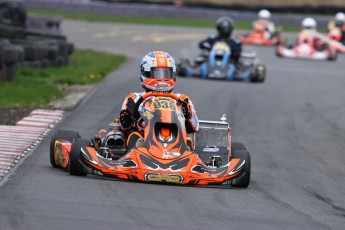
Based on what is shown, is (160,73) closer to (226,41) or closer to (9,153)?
(9,153)

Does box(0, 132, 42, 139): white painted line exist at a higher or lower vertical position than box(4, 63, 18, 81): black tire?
higher

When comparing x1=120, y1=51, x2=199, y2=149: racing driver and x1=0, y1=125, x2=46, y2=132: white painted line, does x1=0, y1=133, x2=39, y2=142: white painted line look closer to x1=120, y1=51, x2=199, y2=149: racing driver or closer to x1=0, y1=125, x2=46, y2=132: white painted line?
x1=0, y1=125, x2=46, y2=132: white painted line

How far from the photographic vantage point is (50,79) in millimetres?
18406

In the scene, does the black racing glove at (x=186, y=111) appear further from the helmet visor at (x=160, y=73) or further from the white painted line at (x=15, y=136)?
the white painted line at (x=15, y=136)

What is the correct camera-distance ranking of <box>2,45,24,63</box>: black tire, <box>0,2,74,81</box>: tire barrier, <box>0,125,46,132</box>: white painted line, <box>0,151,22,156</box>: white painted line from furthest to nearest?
<box>0,2,74,81</box>: tire barrier
<box>2,45,24,63</box>: black tire
<box>0,125,46,132</box>: white painted line
<box>0,151,22,156</box>: white painted line

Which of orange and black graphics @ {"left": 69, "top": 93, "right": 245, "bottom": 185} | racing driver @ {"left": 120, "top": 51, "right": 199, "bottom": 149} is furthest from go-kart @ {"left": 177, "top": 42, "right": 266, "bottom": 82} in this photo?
orange and black graphics @ {"left": 69, "top": 93, "right": 245, "bottom": 185}

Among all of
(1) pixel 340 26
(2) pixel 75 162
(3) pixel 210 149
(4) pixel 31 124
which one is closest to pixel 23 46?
(4) pixel 31 124

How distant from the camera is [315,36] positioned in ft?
97.5

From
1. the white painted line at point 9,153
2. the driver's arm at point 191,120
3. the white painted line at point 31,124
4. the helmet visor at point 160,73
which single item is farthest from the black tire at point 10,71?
the driver's arm at point 191,120

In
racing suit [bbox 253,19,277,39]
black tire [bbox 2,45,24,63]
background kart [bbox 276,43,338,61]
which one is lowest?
racing suit [bbox 253,19,277,39]

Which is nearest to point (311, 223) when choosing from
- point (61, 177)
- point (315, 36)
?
point (61, 177)

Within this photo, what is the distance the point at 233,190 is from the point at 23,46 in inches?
439

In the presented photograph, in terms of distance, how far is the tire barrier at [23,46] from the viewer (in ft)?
55.3

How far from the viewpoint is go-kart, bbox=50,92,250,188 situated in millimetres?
8961
